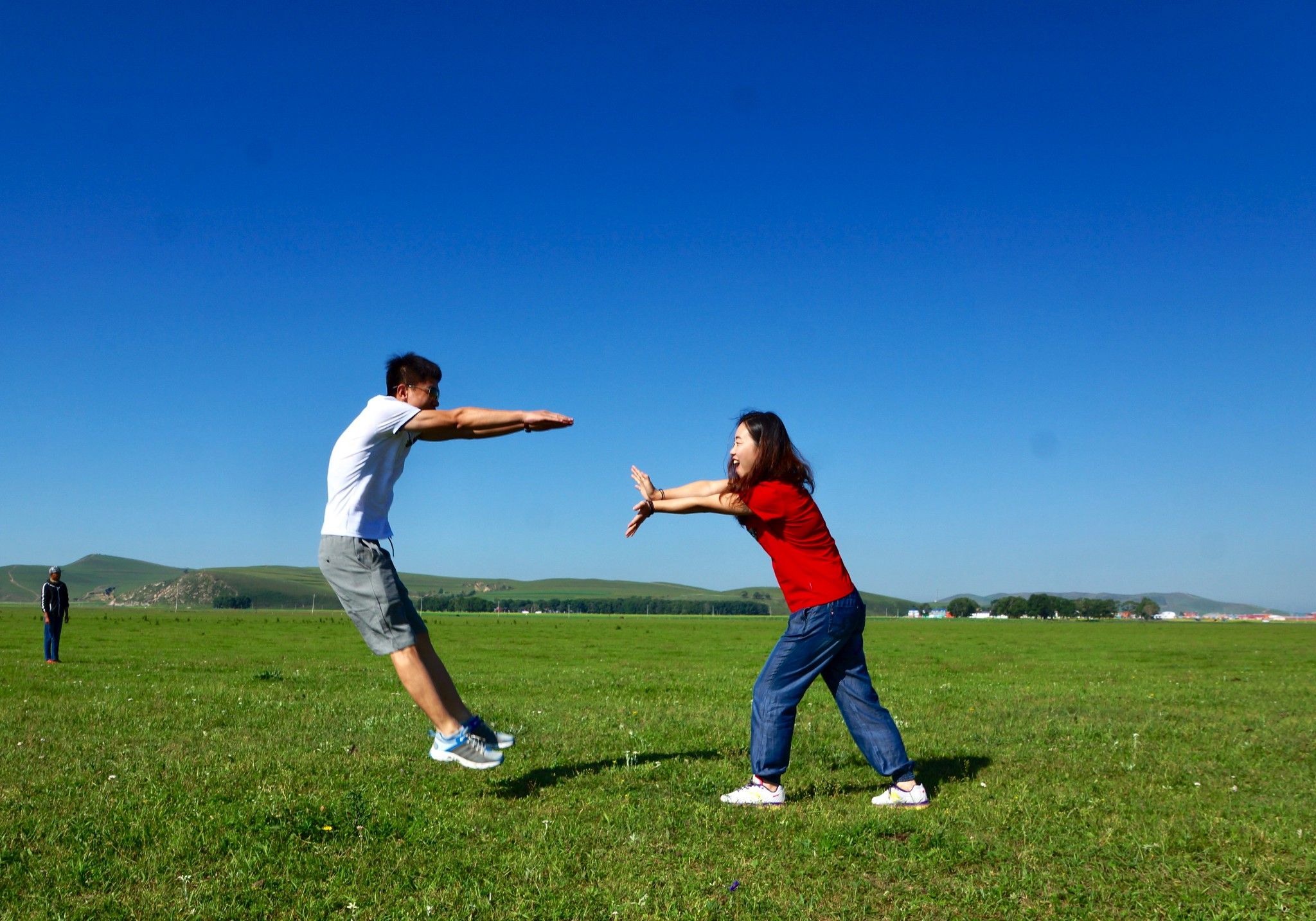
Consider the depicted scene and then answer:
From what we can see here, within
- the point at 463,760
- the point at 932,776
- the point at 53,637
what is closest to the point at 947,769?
the point at 932,776

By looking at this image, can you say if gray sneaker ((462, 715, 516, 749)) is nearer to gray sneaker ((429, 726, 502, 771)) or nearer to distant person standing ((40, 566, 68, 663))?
gray sneaker ((429, 726, 502, 771))

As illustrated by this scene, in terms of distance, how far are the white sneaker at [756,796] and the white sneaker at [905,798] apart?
72 centimetres

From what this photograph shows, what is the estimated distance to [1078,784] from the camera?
785 centimetres

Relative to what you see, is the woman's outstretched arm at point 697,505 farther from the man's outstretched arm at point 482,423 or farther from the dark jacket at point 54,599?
the dark jacket at point 54,599

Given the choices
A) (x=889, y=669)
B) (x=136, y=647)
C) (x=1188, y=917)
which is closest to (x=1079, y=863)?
(x=1188, y=917)

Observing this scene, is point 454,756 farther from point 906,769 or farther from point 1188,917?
point 1188,917

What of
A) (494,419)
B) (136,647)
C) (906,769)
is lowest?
(136,647)

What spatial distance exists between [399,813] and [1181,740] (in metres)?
8.81

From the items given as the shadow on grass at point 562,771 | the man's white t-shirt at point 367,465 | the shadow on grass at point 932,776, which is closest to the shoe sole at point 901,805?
the shadow on grass at point 932,776

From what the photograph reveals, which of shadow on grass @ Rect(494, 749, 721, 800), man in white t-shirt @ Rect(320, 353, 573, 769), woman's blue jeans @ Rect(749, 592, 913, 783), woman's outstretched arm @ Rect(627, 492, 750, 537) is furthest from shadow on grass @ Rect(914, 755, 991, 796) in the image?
man in white t-shirt @ Rect(320, 353, 573, 769)

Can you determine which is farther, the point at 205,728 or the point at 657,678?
the point at 657,678

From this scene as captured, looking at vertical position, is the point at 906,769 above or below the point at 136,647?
above

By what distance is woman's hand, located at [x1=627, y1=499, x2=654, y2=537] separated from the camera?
742cm

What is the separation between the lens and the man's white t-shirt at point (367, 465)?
6.46 meters
